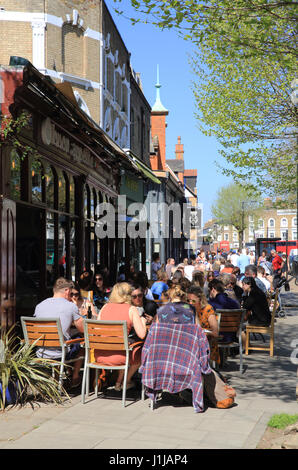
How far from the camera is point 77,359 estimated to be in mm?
7684

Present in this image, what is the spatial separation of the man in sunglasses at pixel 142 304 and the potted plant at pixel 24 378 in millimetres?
1818

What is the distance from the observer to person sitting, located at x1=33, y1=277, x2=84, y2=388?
747 cm

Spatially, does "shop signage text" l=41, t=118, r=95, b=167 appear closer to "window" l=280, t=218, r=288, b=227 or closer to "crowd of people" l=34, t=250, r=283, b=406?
"crowd of people" l=34, t=250, r=283, b=406

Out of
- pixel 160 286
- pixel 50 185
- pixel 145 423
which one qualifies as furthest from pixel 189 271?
pixel 145 423

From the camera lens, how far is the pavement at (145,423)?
5.29m

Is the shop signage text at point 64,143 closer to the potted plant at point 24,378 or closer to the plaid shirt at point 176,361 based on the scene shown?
the potted plant at point 24,378

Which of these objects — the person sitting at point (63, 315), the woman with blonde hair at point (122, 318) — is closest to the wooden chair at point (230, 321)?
the woman with blonde hair at point (122, 318)

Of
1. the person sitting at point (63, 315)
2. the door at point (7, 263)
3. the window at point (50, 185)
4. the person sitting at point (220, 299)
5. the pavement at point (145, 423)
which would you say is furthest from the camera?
the window at point (50, 185)

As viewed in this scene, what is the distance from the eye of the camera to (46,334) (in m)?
7.35

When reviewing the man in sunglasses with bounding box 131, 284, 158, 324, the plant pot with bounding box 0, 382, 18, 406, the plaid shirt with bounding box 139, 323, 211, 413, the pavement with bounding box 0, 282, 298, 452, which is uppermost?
the man in sunglasses with bounding box 131, 284, 158, 324

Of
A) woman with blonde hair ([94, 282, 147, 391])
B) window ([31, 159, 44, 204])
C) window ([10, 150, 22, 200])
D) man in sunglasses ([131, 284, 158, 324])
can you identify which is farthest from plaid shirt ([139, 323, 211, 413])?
window ([31, 159, 44, 204])

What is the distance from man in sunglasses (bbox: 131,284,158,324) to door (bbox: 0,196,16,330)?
5.65ft
